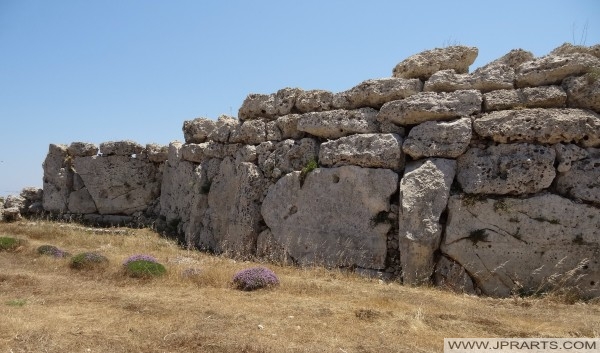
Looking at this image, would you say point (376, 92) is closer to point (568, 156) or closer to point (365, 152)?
point (365, 152)

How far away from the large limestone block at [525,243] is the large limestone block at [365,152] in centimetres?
181

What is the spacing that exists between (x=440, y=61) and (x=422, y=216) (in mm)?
3890

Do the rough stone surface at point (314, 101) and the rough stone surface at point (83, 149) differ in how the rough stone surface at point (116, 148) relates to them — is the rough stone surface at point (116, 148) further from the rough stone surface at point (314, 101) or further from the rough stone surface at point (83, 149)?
the rough stone surface at point (314, 101)

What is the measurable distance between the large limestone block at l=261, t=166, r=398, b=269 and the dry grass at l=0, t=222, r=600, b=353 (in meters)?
0.63

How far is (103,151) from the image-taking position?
17891mm

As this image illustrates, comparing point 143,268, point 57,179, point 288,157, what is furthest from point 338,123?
point 57,179

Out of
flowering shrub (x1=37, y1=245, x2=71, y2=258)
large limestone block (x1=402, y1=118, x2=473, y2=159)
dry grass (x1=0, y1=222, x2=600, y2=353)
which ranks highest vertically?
large limestone block (x1=402, y1=118, x2=473, y2=159)

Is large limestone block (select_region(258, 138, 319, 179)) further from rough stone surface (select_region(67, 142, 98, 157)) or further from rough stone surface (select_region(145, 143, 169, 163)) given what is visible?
rough stone surface (select_region(67, 142, 98, 157))

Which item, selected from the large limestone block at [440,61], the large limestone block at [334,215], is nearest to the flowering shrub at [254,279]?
the large limestone block at [334,215]

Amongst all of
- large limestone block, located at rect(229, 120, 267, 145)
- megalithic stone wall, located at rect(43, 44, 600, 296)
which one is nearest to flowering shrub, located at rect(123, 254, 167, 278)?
megalithic stone wall, located at rect(43, 44, 600, 296)

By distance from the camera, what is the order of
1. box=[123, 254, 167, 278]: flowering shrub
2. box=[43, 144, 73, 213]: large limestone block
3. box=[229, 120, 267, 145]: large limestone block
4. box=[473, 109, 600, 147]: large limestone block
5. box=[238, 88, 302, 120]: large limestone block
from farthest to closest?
box=[43, 144, 73, 213]: large limestone block, box=[229, 120, 267, 145]: large limestone block, box=[238, 88, 302, 120]: large limestone block, box=[123, 254, 167, 278]: flowering shrub, box=[473, 109, 600, 147]: large limestone block

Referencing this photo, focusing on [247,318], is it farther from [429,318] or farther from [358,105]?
[358,105]

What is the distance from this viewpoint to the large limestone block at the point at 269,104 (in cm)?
1314

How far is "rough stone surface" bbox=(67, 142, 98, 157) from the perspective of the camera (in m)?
17.9
